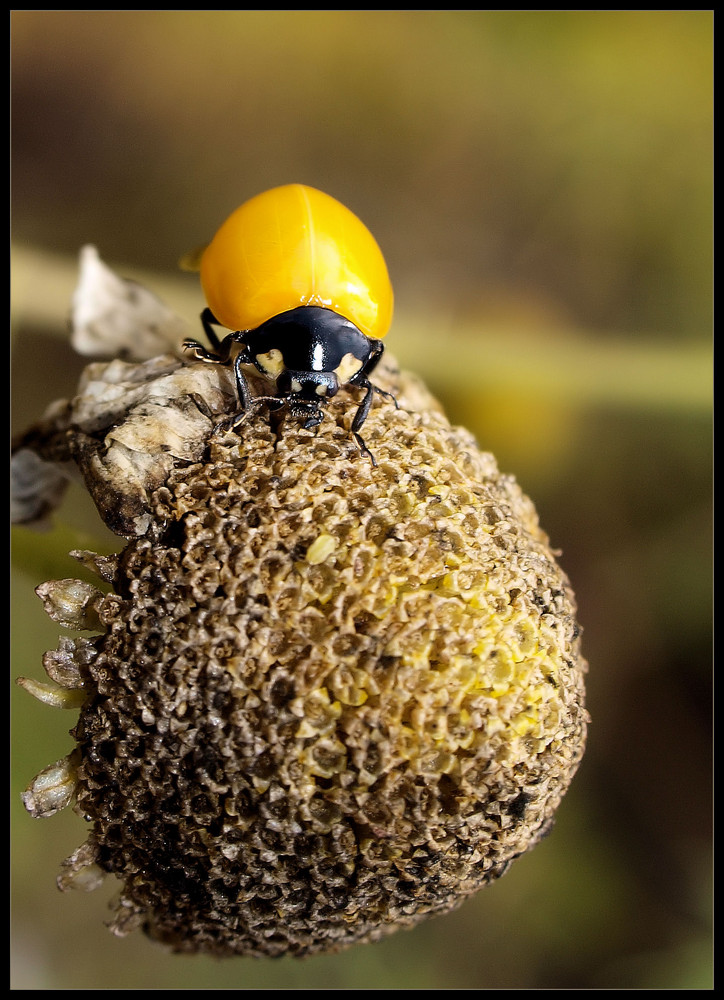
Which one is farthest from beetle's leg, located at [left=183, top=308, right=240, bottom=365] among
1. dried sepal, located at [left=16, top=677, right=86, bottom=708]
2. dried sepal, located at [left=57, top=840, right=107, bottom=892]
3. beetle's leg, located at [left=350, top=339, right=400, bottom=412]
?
dried sepal, located at [left=57, top=840, right=107, bottom=892]

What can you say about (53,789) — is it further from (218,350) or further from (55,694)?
(218,350)

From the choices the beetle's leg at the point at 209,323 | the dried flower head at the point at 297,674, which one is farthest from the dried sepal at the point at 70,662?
the beetle's leg at the point at 209,323

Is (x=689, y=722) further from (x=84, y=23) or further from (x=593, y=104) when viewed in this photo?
(x=84, y=23)

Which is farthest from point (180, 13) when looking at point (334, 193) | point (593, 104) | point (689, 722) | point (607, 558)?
point (689, 722)

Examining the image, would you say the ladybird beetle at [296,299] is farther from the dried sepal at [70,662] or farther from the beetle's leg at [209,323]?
the dried sepal at [70,662]

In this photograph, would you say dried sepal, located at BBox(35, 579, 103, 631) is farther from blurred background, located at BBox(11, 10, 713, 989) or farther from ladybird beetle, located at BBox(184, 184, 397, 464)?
blurred background, located at BBox(11, 10, 713, 989)
